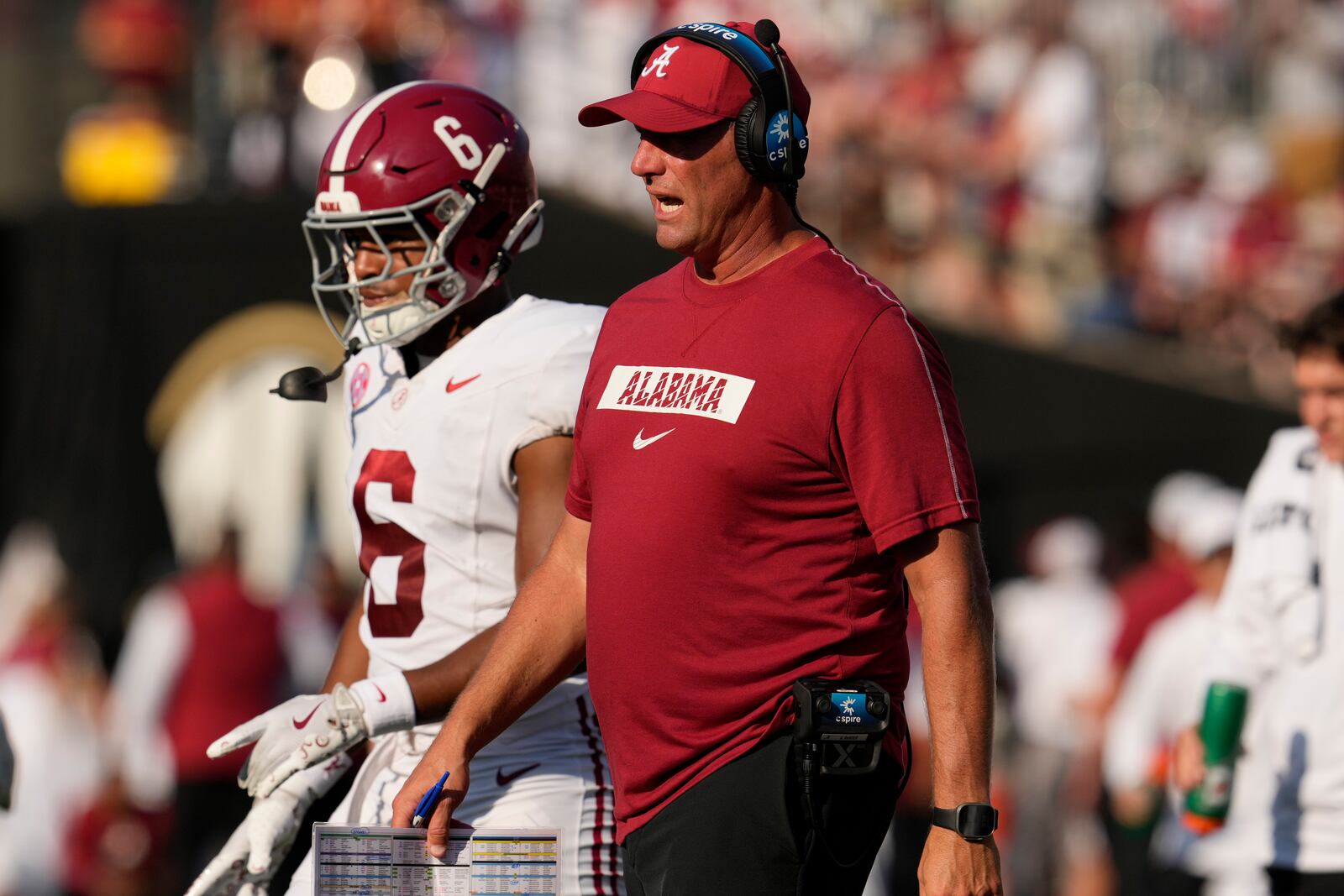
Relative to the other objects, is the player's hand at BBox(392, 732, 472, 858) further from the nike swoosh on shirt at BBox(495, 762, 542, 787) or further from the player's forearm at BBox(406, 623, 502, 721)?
A: the nike swoosh on shirt at BBox(495, 762, 542, 787)

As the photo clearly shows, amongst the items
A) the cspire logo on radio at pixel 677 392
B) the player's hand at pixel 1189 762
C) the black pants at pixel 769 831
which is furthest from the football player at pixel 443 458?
the player's hand at pixel 1189 762

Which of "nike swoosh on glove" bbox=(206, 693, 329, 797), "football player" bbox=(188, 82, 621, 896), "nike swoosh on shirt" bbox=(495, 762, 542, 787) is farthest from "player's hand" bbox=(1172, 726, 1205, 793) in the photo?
"nike swoosh on glove" bbox=(206, 693, 329, 797)

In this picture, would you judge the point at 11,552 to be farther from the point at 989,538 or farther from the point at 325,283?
the point at 325,283

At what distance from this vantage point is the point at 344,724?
3.77 meters

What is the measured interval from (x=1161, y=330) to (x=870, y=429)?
10852 millimetres

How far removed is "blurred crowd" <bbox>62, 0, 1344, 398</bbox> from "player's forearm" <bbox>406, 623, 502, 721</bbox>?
929 centimetres

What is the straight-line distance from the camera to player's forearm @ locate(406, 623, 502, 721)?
12.7 ft

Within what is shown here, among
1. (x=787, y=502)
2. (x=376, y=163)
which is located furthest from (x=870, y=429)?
(x=376, y=163)

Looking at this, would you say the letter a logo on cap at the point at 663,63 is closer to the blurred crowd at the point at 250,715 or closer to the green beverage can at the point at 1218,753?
the green beverage can at the point at 1218,753

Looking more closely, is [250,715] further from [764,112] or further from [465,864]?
[764,112]

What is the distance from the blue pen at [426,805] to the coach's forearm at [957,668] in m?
0.90

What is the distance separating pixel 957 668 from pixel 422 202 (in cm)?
161

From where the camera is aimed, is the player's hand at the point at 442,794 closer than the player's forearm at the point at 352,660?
Yes

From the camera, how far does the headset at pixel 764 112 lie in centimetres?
346
